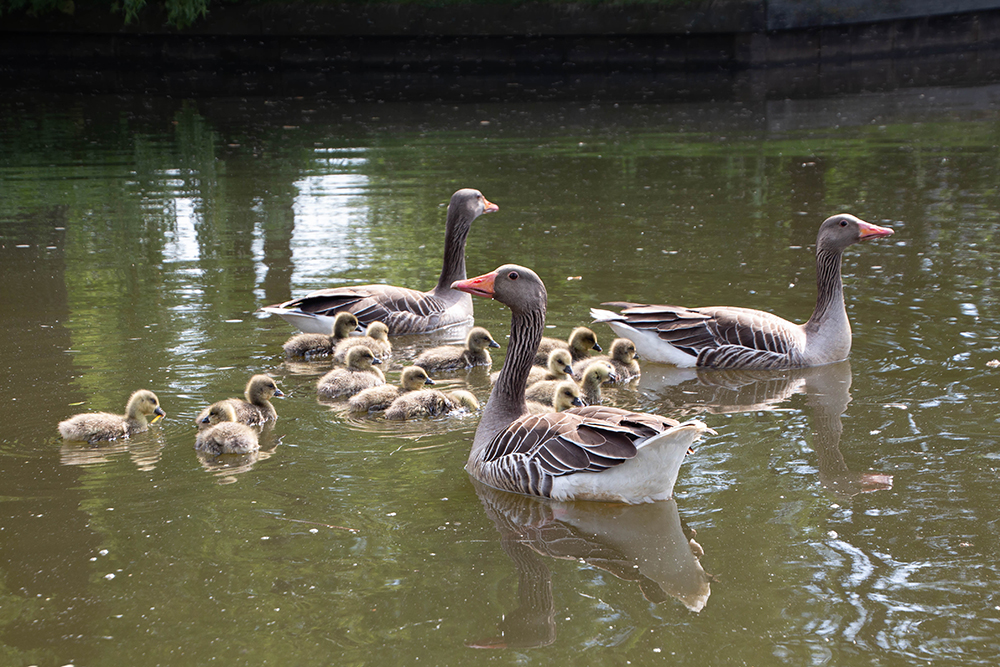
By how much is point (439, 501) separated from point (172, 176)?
13817mm

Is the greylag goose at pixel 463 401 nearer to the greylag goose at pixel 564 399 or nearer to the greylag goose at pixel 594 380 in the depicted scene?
the greylag goose at pixel 564 399

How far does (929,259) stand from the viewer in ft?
38.0

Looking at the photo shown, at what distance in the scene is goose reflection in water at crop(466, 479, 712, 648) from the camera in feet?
16.4

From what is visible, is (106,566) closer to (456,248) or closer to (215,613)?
(215,613)

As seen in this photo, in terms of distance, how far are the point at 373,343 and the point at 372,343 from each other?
0.06 ft

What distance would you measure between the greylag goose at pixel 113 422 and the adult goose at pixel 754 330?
3.83 m

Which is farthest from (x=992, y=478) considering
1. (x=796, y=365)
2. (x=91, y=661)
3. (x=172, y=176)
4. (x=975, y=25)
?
(x=975, y=25)

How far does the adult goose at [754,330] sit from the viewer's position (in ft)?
29.1

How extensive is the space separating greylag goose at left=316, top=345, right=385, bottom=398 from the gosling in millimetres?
378

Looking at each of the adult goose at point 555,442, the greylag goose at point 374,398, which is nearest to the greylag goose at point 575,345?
the greylag goose at point 374,398

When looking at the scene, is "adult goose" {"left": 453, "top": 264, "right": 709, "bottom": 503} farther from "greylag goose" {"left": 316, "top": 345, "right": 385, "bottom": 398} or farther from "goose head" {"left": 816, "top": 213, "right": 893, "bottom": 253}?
"goose head" {"left": 816, "top": 213, "right": 893, "bottom": 253}

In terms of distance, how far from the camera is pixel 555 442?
6.10 metres

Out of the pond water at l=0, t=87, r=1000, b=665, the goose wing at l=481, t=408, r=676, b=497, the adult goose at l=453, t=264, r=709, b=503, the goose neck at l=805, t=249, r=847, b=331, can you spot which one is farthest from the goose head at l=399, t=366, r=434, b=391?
the goose neck at l=805, t=249, r=847, b=331

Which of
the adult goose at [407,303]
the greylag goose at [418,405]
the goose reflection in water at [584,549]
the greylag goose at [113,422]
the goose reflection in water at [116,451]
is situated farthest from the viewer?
the adult goose at [407,303]
